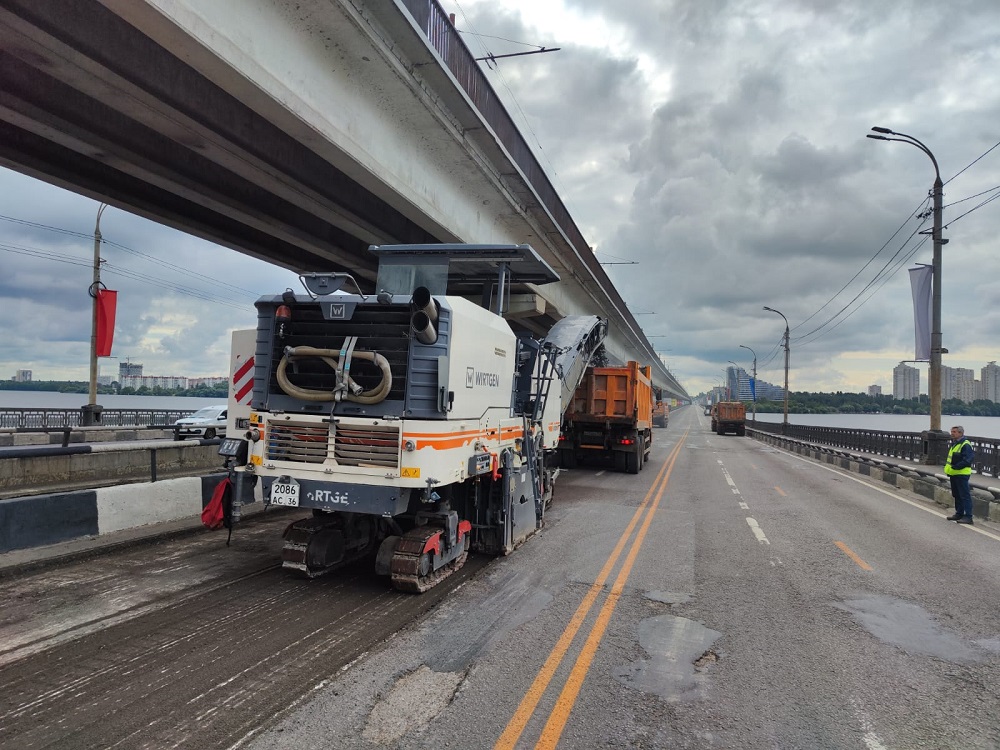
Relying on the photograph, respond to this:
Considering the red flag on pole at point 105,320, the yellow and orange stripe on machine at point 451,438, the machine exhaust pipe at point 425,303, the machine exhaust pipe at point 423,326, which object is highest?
the red flag on pole at point 105,320

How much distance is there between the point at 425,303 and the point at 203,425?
17310mm

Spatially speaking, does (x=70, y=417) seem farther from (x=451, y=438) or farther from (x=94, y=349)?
(x=451, y=438)

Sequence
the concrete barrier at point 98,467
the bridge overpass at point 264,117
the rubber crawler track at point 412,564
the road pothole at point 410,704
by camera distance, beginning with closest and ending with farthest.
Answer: the road pothole at point 410,704 < the rubber crawler track at point 412,564 < the bridge overpass at point 264,117 < the concrete barrier at point 98,467

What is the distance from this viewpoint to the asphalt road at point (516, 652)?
141 inches

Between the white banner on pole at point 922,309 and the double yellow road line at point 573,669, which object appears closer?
the double yellow road line at point 573,669

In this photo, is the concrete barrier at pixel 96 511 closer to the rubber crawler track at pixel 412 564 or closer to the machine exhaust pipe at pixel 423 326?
the rubber crawler track at pixel 412 564

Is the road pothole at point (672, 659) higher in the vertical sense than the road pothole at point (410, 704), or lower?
lower

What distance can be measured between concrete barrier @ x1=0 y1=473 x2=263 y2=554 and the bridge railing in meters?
18.9

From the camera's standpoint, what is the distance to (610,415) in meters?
17.9

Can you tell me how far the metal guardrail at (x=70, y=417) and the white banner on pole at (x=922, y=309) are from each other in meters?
27.8

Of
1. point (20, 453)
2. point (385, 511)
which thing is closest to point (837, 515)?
point (385, 511)

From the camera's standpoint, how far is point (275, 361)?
6223mm

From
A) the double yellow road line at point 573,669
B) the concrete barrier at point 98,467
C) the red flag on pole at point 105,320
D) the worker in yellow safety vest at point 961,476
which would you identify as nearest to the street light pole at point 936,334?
the worker in yellow safety vest at point 961,476

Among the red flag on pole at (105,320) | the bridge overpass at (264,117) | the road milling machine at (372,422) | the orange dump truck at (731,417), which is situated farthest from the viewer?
the orange dump truck at (731,417)
